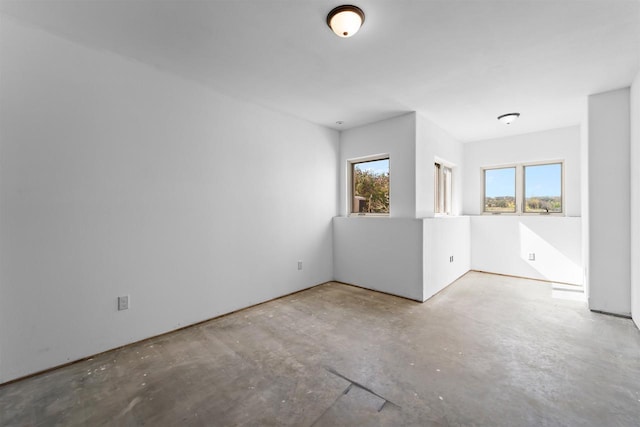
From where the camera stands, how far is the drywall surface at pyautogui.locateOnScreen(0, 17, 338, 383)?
209 centimetres

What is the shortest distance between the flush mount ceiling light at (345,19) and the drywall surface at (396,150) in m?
2.26

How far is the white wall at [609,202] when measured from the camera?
315 cm

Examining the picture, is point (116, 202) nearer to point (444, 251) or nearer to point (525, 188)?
point (444, 251)

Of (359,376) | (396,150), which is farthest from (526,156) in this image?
(359,376)

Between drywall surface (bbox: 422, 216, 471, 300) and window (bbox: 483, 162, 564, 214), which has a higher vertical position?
window (bbox: 483, 162, 564, 214)

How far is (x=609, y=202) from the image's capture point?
3232 millimetres

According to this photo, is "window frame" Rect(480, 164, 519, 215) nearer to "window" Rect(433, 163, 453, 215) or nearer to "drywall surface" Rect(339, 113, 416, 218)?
"window" Rect(433, 163, 453, 215)

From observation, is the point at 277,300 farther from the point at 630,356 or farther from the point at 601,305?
the point at 601,305

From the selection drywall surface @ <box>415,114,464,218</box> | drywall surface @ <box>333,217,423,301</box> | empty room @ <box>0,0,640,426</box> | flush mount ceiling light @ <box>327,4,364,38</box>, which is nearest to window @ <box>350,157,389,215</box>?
empty room @ <box>0,0,640,426</box>

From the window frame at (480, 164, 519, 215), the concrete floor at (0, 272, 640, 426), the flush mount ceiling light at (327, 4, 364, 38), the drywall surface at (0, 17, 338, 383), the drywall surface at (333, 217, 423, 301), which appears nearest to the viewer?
the concrete floor at (0, 272, 640, 426)

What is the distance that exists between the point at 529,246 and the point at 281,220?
444cm

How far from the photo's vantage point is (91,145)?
2.39 meters

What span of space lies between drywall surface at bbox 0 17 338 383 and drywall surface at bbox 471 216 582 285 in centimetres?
419

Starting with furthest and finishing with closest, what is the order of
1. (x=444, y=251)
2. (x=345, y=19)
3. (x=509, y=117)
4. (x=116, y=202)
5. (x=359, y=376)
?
(x=444, y=251)
(x=509, y=117)
(x=116, y=202)
(x=359, y=376)
(x=345, y=19)
